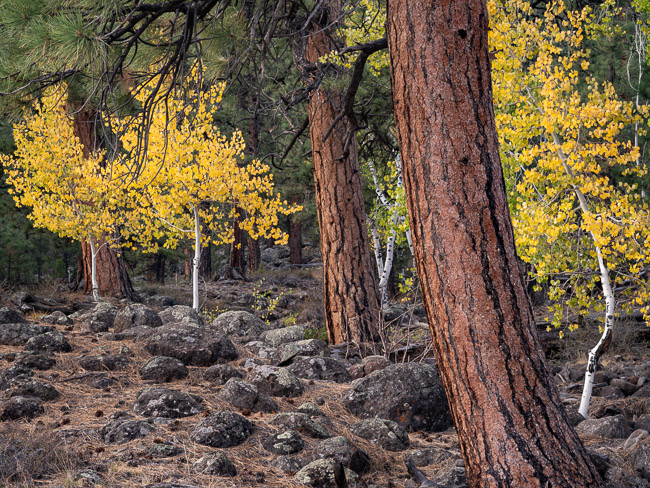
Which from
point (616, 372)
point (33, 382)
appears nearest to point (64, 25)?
point (33, 382)

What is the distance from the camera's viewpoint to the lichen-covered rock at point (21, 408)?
13.8 ft

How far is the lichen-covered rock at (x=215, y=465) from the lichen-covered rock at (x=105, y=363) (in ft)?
8.14

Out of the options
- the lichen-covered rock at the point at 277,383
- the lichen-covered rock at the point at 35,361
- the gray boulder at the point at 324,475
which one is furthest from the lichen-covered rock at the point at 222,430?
the lichen-covered rock at the point at 35,361

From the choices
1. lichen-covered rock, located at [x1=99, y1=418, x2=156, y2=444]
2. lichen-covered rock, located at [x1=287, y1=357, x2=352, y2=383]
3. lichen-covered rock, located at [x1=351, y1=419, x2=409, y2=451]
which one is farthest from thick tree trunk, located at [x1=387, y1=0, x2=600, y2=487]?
lichen-covered rock, located at [x1=287, y1=357, x2=352, y2=383]

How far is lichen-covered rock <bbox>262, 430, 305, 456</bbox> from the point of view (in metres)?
3.92

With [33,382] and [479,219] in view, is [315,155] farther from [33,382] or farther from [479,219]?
[479,219]

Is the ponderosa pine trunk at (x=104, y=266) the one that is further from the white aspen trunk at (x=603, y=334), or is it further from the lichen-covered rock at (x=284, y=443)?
the white aspen trunk at (x=603, y=334)

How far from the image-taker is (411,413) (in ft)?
15.9

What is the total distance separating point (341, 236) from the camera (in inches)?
289

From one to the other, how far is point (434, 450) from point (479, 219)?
2.07 m

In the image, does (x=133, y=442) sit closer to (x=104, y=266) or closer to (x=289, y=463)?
(x=289, y=463)

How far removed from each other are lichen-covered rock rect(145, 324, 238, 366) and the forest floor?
0.19 feet

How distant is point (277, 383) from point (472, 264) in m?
2.88

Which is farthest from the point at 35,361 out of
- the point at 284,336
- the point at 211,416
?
the point at 284,336
